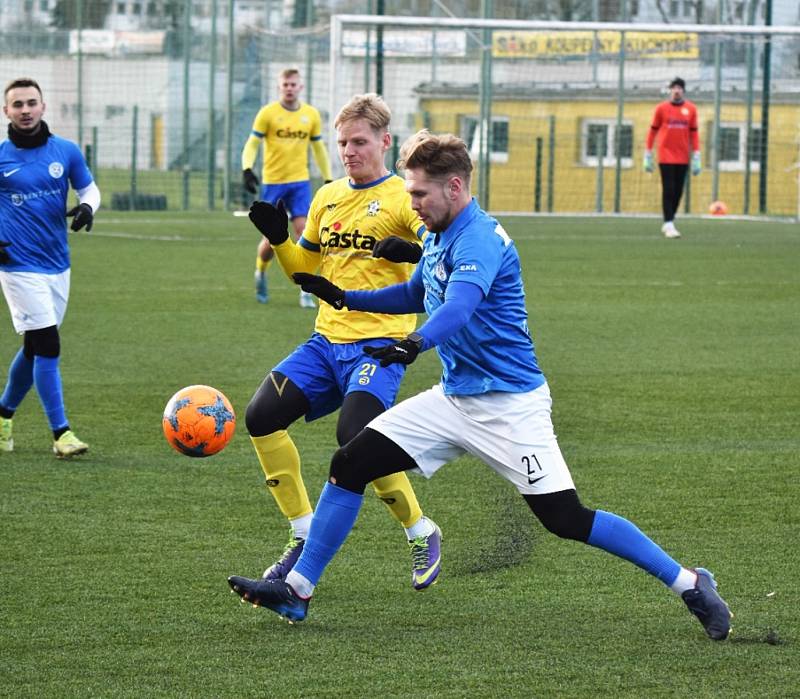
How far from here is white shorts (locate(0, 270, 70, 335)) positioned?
7973 mm

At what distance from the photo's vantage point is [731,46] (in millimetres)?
30109

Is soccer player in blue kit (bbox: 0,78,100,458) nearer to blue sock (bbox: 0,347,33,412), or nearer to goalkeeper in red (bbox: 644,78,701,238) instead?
blue sock (bbox: 0,347,33,412)

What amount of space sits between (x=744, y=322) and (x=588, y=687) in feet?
32.1

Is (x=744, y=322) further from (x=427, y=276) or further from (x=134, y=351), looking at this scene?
(x=427, y=276)

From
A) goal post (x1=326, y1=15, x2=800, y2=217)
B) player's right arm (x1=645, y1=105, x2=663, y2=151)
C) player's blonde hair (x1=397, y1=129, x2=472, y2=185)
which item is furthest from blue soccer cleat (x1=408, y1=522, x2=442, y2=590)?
goal post (x1=326, y1=15, x2=800, y2=217)

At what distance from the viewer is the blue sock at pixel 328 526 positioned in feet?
16.8

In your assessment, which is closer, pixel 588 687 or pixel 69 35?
pixel 588 687

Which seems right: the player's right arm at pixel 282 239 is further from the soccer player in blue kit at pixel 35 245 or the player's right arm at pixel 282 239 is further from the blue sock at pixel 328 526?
the soccer player in blue kit at pixel 35 245

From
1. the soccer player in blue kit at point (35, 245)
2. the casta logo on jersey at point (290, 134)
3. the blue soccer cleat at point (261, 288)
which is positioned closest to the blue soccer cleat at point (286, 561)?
the soccer player in blue kit at point (35, 245)

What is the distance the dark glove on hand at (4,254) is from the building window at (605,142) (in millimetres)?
22891

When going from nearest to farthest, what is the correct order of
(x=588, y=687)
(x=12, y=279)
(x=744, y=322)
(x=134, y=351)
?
(x=588, y=687) < (x=12, y=279) < (x=134, y=351) < (x=744, y=322)

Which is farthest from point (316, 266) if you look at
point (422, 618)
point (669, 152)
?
point (669, 152)

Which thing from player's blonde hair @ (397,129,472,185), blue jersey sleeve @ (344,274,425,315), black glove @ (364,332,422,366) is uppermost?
player's blonde hair @ (397,129,472,185)

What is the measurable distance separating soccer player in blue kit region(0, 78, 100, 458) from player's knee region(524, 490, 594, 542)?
12.4 feet
